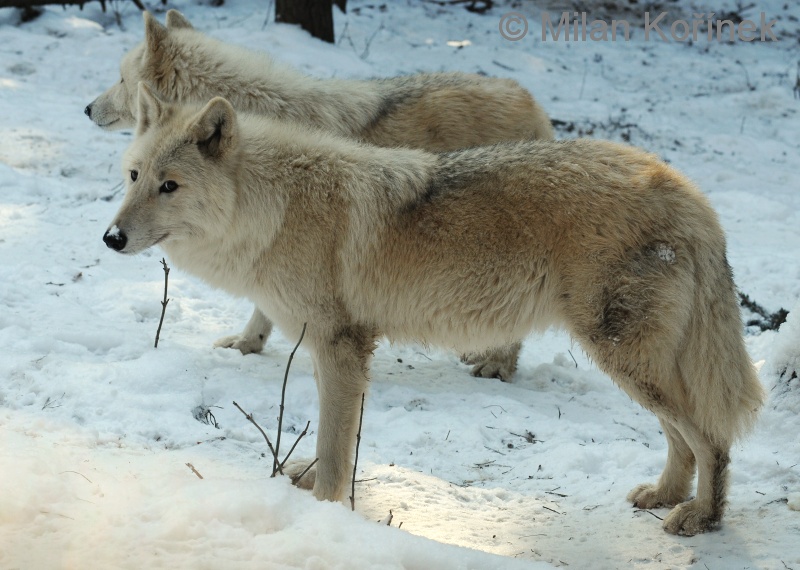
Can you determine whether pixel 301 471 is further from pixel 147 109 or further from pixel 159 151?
pixel 147 109

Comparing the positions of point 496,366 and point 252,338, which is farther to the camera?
point 496,366

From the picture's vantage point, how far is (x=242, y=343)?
5.98 m

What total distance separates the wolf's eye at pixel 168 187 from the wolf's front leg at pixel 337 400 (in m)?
1.00

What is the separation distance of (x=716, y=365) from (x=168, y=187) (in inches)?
111

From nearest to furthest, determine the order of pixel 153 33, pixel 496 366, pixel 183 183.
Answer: pixel 183 183, pixel 153 33, pixel 496 366

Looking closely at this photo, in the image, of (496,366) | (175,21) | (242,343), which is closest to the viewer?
(242,343)

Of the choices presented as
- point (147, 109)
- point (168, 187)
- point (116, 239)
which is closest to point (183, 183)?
point (168, 187)

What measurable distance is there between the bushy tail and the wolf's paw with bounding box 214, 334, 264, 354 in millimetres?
3184

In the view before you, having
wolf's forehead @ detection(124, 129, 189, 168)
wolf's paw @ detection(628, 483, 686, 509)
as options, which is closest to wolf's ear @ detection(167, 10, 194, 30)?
wolf's forehead @ detection(124, 129, 189, 168)

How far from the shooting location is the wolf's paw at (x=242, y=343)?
5.97m

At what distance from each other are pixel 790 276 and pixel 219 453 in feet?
17.9

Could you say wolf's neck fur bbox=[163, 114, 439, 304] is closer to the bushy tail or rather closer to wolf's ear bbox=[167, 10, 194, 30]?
the bushy tail

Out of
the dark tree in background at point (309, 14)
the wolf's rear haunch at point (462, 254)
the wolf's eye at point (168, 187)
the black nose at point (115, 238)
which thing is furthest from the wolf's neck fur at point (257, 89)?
the dark tree in background at point (309, 14)

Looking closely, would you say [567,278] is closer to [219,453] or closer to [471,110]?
[219,453]
